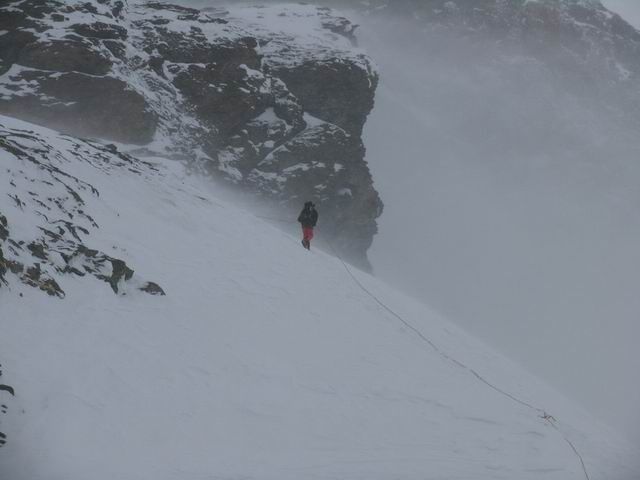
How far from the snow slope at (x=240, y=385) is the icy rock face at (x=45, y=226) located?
0.54ft

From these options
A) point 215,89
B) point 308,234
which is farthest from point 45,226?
point 215,89

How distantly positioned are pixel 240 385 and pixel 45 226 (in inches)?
132

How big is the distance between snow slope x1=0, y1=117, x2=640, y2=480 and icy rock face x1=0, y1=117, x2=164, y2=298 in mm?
163

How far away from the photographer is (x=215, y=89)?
30.6 meters

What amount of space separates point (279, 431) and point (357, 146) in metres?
33.3

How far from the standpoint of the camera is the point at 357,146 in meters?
37.8

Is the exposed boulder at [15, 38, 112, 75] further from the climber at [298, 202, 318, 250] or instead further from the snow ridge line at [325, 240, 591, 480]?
the snow ridge line at [325, 240, 591, 480]

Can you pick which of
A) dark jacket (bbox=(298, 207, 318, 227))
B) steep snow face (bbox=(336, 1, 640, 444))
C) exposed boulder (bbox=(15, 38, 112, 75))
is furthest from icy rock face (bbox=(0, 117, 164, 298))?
steep snow face (bbox=(336, 1, 640, 444))

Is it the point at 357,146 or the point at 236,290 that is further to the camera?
the point at 357,146

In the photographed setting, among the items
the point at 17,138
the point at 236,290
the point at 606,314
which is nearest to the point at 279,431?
the point at 236,290

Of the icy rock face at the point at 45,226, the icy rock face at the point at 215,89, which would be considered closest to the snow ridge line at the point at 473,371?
the icy rock face at the point at 45,226

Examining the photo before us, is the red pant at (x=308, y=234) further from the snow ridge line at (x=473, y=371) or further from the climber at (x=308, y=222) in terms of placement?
the snow ridge line at (x=473, y=371)

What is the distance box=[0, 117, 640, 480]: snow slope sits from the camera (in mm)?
4641

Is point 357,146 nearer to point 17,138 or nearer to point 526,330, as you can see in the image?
point 17,138
